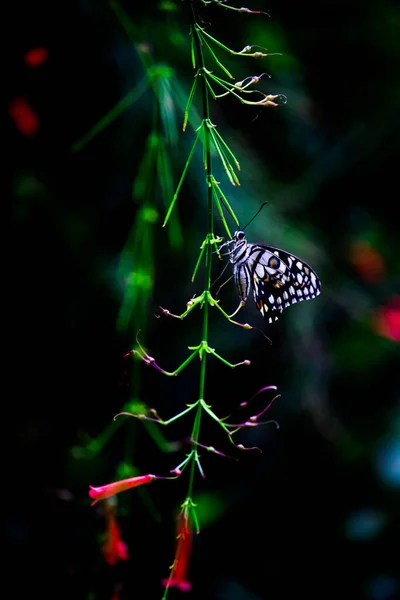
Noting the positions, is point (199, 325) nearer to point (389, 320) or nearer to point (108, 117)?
point (389, 320)

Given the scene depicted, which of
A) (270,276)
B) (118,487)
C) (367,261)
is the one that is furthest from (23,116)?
(367,261)

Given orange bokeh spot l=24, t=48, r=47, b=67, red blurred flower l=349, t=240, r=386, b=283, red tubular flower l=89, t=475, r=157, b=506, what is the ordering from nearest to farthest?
red tubular flower l=89, t=475, r=157, b=506 < orange bokeh spot l=24, t=48, r=47, b=67 < red blurred flower l=349, t=240, r=386, b=283

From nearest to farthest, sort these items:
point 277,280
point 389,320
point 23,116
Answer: point 277,280
point 23,116
point 389,320

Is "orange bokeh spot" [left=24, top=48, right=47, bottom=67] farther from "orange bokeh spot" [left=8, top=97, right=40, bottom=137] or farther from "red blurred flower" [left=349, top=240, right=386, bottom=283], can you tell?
"red blurred flower" [left=349, top=240, right=386, bottom=283]

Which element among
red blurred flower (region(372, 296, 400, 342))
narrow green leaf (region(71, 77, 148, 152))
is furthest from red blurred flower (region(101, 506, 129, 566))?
red blurred flower (region(372, 296, 400, 342))

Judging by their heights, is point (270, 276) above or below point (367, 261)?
below

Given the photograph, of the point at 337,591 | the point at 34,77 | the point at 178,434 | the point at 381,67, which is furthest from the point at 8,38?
the point at 337,591

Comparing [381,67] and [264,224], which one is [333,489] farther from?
[381,67]
